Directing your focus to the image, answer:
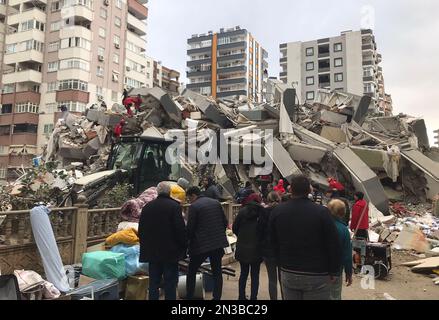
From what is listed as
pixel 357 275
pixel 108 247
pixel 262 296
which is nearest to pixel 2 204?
pixel 108 247

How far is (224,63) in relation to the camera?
78938 mm

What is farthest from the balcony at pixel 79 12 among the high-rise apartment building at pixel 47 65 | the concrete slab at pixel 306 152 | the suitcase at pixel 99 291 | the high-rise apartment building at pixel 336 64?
the suitcase at pixel 99 291

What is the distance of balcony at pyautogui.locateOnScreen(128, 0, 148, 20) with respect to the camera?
152ft

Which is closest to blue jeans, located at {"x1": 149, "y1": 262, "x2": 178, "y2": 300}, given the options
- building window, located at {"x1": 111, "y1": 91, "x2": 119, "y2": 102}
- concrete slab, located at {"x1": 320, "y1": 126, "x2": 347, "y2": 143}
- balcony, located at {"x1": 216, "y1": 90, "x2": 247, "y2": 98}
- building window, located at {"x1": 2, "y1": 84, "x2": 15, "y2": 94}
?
concrete slab, located at {"x1": 320, "y1": 126, "x2": 347, "y2": 143}

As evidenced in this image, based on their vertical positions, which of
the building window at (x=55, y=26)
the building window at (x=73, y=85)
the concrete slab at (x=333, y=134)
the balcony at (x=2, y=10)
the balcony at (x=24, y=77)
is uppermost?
the balcony at (x=2, y=10)

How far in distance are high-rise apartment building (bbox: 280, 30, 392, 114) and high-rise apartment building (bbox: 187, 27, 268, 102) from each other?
1032 centimetres

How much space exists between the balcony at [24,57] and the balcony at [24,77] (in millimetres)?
1231

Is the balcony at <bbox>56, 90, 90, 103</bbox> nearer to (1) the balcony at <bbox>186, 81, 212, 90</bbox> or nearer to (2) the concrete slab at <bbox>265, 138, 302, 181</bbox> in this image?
(2) the concrete slab at <bbox>265, 138, 302, 181</bbox>

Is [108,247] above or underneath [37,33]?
underneath

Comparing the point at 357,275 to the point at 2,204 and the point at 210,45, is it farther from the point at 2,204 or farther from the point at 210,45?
the point at 210,45

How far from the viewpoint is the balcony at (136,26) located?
151ft

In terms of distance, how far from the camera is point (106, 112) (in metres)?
17.7

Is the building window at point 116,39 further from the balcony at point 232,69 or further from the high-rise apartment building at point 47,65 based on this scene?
the balcony at point 232,69

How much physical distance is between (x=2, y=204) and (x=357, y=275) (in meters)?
7.22
